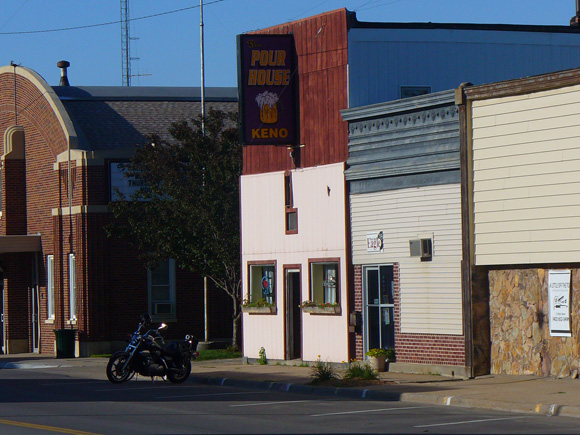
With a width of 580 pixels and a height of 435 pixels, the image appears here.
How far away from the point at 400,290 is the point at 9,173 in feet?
68.9

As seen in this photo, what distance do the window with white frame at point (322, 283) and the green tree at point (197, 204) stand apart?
4.99m

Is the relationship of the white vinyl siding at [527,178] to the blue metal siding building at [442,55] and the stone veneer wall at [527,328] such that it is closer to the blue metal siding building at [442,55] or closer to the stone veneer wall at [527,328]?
the stone veneer wall at [527,328]

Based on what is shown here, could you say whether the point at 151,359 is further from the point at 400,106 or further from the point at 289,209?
the point at 400,106

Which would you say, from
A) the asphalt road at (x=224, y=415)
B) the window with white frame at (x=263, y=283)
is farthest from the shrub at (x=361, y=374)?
the window with white frame at (x=263, y=283)

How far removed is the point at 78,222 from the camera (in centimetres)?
3531

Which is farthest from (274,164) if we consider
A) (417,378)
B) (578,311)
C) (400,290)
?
(578,311)

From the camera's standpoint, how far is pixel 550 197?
19.9m

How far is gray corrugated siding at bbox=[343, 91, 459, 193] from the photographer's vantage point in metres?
22.1

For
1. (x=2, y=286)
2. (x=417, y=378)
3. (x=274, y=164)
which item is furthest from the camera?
(x=2, y=286)

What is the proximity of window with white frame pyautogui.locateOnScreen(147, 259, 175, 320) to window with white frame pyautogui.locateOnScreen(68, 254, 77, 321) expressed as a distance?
8.03 ft

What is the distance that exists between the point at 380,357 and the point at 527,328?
148 inches

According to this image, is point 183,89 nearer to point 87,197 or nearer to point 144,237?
point 87,197

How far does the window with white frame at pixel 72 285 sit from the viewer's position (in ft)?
119

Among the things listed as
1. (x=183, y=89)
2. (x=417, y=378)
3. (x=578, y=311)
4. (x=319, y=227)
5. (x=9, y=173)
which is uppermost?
(x=183, y=89)
